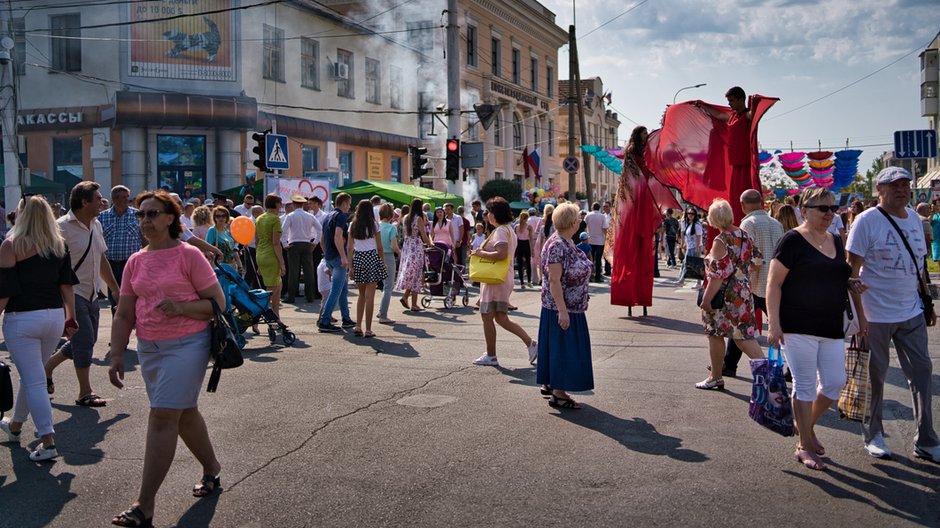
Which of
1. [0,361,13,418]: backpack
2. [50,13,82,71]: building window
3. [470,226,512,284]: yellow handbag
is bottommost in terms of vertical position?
[0,361,13,418]: backpack

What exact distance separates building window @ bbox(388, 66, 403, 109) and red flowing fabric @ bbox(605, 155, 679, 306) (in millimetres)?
26605

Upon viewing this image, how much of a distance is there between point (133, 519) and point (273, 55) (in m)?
27.3

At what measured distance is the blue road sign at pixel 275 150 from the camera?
17406 millimetres

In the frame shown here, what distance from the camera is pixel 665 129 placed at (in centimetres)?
1134

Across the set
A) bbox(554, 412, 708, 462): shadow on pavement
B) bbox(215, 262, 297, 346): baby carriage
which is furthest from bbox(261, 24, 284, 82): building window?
bbox(554, 412, 708, 462): shadow on pavement

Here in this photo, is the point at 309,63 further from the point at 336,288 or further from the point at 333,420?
the point at 333,420

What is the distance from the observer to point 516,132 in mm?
47562

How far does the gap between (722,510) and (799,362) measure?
1164 mm

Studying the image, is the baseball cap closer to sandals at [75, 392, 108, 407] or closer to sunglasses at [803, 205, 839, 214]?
sunglasses at [803, 205, 839, 214]

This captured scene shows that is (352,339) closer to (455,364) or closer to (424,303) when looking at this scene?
(455,364)

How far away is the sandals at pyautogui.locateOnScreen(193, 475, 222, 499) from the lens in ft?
15.9

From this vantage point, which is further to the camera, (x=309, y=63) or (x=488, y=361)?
(x=309, y=63)

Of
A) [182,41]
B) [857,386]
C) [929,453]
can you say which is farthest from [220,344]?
[182,41]

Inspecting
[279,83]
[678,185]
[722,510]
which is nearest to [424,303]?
[678,185]
